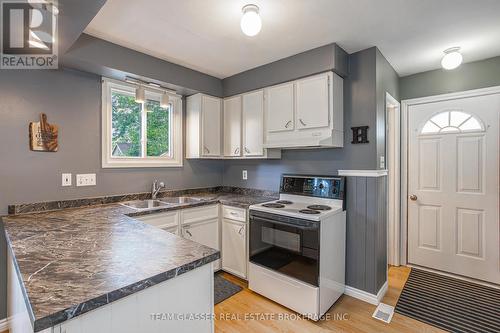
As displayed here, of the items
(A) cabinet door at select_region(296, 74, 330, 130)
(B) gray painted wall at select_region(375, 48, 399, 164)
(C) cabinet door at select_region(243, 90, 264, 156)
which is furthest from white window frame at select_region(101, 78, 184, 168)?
(B) gray painted wall at select_region(375, 48, 399, 164)

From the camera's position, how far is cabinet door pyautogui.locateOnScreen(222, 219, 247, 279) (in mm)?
2623

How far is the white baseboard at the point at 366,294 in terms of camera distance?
228cm

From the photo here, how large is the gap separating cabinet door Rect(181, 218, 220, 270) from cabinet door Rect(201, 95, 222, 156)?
0.88 m

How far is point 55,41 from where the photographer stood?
182 centimetres

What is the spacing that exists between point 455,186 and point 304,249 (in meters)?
2.04

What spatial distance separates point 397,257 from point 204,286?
2947 mm

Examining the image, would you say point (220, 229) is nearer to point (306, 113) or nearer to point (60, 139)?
point (306, 113)

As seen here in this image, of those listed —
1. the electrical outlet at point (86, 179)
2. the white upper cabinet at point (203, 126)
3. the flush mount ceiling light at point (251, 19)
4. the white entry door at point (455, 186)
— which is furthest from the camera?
the white upper cabinet at point (203, 126)

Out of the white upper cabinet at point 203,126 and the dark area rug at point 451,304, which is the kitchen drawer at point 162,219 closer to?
the white upper cabinet at point 203,126

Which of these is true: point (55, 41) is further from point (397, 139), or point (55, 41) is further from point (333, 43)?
point (397, 139)

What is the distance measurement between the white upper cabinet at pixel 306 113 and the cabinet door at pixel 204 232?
3.55 ft

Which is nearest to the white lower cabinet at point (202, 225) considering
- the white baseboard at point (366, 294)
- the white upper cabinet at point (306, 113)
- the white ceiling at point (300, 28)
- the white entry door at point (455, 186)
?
the white upper cabinet at point (306, 113)

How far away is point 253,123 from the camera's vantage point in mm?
2926

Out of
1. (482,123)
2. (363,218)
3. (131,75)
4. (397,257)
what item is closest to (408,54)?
(482,123)
